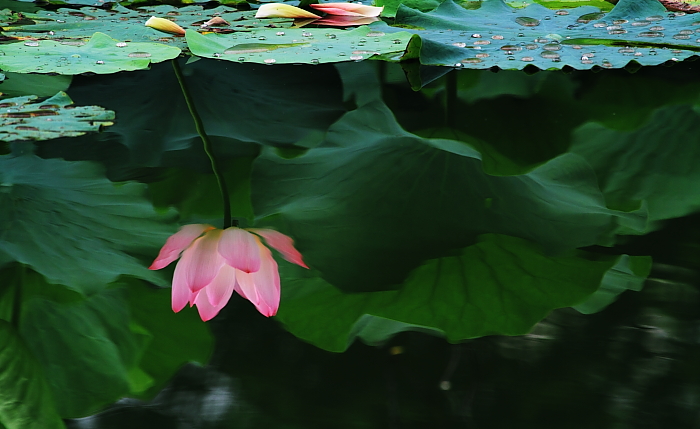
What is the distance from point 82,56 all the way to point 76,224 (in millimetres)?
832

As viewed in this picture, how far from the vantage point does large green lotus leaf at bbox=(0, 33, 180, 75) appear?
4.76 feet

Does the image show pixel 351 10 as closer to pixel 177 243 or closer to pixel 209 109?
pixel 209 109

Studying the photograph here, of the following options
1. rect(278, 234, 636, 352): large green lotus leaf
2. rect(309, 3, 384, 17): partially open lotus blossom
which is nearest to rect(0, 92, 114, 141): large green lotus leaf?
rect(278, 234, 636, 352): large green lotus leaf

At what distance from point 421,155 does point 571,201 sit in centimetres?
28

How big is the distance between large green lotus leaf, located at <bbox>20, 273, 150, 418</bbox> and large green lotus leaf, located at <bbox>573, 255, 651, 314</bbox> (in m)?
0.47

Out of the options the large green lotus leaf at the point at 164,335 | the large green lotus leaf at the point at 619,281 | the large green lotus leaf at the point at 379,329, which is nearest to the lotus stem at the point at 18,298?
the large green lotus leaf at the point at 164,335

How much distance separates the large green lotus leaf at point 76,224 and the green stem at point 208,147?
0.08 metres

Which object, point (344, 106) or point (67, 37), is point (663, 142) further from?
point (67, 37)

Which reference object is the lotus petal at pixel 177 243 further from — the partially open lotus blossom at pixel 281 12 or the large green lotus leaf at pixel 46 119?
the partially open lotus blossom at pixel 281 12

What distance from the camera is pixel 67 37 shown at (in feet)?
6.29

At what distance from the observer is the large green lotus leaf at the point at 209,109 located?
121 centimetres

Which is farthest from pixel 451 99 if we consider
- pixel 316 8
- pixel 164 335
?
pixel 164 335

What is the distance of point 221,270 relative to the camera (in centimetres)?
69

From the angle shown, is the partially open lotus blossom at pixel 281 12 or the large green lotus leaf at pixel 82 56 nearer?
the large green lotus leaf at pixel 82 56
